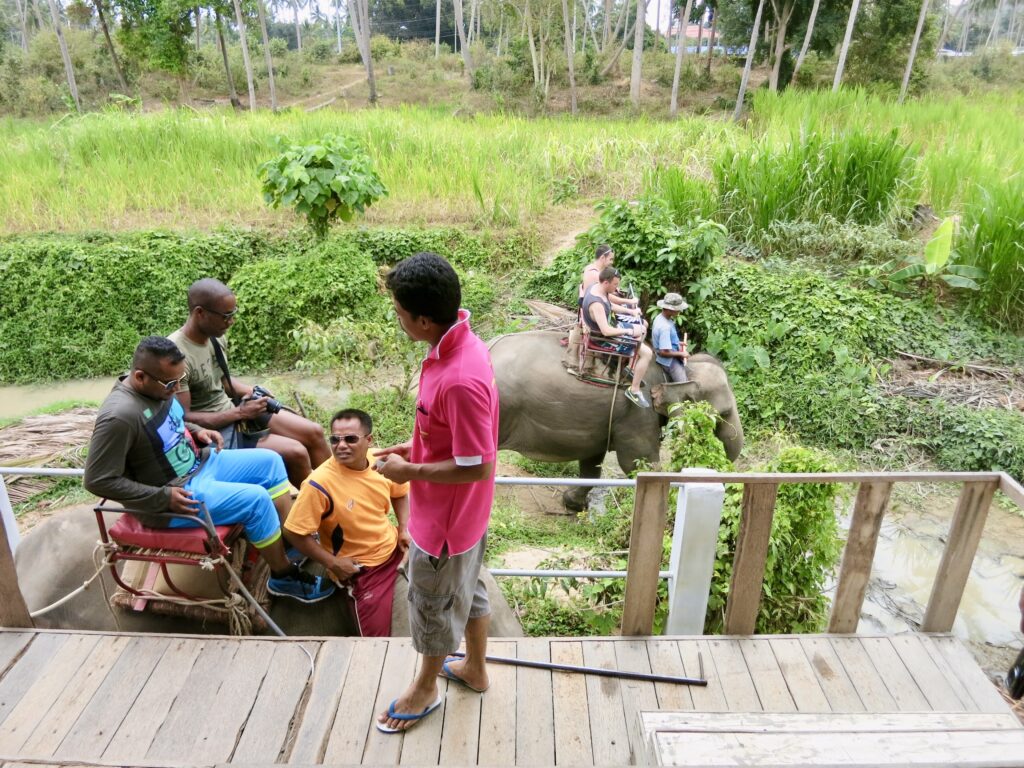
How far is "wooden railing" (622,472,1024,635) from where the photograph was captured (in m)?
2.49

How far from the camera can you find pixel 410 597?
2.18m

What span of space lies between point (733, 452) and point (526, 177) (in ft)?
20.5

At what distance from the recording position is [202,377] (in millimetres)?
3406

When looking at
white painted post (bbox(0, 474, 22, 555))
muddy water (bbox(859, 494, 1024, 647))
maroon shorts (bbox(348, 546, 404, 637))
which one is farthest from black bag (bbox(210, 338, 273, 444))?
muddy water (bbox(859, 494, 1024, 647))

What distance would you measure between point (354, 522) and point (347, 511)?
58 mm

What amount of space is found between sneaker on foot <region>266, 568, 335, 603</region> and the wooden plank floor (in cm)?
32

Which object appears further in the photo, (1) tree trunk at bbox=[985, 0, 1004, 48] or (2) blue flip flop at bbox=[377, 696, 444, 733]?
(1) tree trunk at bbox=[985, 0, 1004, 48]

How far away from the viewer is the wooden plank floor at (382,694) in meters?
2.28

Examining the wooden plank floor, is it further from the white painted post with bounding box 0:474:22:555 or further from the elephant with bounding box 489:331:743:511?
the elephant with bounding box 489:331:743:511

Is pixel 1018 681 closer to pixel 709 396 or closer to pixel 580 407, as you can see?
pixel 709 396

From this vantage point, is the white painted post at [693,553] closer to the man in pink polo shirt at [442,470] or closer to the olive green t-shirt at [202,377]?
the man in pink polo shirt at [442,470]

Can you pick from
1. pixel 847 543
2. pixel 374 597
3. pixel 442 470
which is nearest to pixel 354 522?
pixel 374 597

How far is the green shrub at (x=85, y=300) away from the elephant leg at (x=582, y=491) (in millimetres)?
5178

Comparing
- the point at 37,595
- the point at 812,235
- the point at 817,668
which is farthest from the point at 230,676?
the point at 812,235
